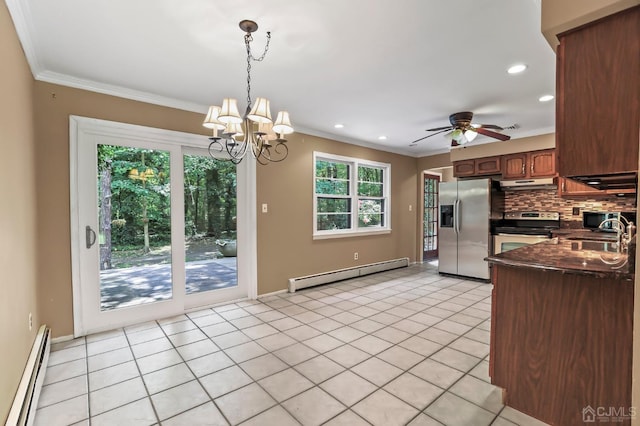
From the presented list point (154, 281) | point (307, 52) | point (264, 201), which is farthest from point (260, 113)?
point (154, 281)

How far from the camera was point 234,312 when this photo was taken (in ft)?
11.7

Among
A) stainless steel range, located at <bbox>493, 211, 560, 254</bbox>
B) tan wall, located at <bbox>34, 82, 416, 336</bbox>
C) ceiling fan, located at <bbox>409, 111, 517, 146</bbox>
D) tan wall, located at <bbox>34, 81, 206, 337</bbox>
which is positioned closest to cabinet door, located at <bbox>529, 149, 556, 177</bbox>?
stainless steel range, located at <bbox>493, 211, 560, 254</bbox>

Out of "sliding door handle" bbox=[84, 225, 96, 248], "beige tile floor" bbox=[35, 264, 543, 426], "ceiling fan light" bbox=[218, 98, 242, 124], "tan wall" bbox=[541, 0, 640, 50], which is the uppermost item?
"tan wall" bbox=[541, 0, 640, 50]

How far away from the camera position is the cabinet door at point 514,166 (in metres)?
4.90

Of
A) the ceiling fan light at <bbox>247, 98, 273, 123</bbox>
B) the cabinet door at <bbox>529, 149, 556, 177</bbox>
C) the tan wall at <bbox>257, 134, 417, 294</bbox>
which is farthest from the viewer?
the cabinet door at <bbox>529, 149, 556, 177</bbox>

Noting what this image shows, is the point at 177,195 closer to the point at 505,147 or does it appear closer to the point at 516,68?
the point at 516,68

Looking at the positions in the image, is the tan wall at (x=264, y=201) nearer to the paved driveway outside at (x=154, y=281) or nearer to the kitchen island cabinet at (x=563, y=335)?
the paved driveway outside at (x=154, y=281)

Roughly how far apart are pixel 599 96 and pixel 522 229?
4109 millimetres

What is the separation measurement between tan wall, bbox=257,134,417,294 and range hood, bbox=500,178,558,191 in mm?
2297

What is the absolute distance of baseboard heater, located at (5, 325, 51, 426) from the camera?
156cm

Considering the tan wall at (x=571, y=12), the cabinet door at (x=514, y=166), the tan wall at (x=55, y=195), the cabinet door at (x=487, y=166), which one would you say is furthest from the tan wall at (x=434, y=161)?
the tan wall at (x=55, y=195)

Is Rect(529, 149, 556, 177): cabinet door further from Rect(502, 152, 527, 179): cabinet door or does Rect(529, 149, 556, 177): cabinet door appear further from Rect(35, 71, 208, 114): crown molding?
Rect(35, 71, 208, 114): crown molding

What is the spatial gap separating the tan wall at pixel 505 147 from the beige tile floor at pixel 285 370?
2.84m

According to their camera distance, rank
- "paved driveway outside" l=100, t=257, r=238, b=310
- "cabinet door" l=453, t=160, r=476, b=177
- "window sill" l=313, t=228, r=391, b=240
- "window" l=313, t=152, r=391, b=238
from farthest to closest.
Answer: "cabinet door" l=453, t=160, r=476, b=177 < "window" l=313, t=152, r=391, b=238 < "window sill" l=313, t=228, r=391, b=240 < "paved driveway outside" l=100, t=257, r=238, b=310
